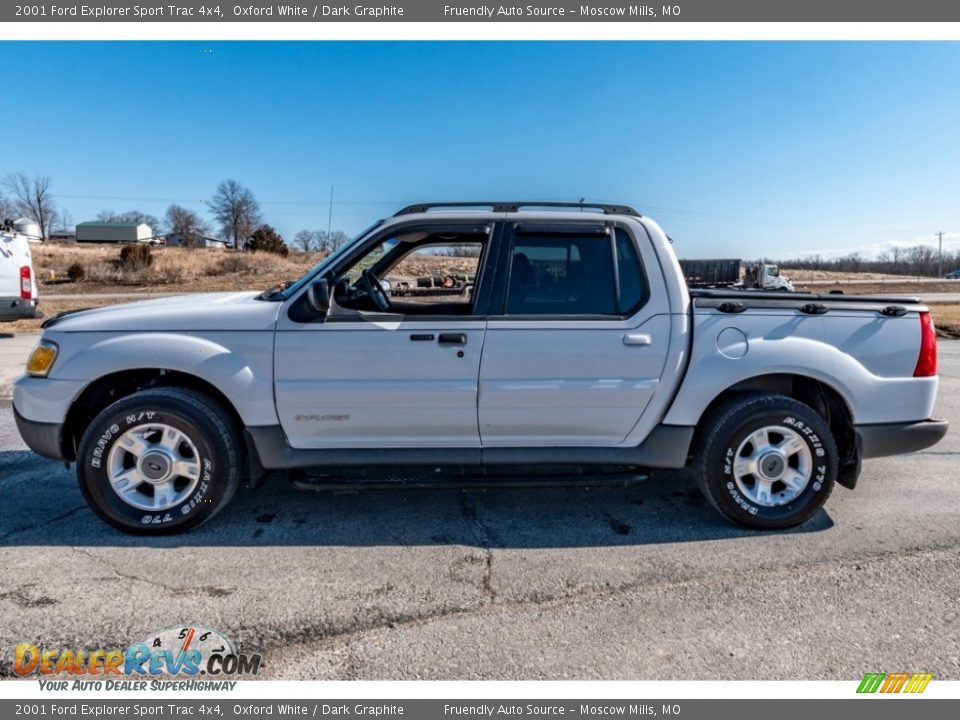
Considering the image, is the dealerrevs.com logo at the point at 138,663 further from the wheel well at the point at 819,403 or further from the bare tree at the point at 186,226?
the bare tree at the point at 186,226

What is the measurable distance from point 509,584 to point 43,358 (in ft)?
9.85

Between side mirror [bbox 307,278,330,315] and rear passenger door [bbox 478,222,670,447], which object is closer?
side mirror [bbox 307,278,330,315]

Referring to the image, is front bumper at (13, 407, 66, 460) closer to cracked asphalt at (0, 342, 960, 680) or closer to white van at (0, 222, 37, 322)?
cracked asphalt at (0, 342, 960, 680)

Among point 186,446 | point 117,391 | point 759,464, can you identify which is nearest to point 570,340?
point 759,464

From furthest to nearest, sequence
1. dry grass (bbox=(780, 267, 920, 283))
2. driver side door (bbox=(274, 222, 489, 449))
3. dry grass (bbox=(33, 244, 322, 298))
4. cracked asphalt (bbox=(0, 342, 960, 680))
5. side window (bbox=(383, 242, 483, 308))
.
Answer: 1. dry grass (bbox=(780, 267, 920, 283))
2. dry grass (bbox=(33, 244, 322, 298))
3. side window (bbox=(383, 242, 483, 308))
4. driver side door (bbox=(274, 222, 489, 449))
5. cracked asphalt (bbox=(0, 342, 960, 680))

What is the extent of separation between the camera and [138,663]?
2197 mm

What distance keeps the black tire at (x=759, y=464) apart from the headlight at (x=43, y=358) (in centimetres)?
390

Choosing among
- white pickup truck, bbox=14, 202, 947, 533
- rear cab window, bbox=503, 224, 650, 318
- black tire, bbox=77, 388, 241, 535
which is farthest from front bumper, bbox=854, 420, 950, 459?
black tire, bbox=77, 388, 241, 535

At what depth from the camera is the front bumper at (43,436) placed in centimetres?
321

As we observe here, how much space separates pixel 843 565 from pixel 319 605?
272cm

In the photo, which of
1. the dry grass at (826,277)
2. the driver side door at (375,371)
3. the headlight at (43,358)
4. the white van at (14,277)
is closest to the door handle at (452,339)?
the driver side door at (375,371)

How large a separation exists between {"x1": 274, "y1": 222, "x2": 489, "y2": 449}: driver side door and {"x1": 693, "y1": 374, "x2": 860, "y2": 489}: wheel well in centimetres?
153

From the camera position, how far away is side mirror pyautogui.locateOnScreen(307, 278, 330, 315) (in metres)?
3.02

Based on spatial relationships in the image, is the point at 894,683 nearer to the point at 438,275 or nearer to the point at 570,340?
the point at 570,340
